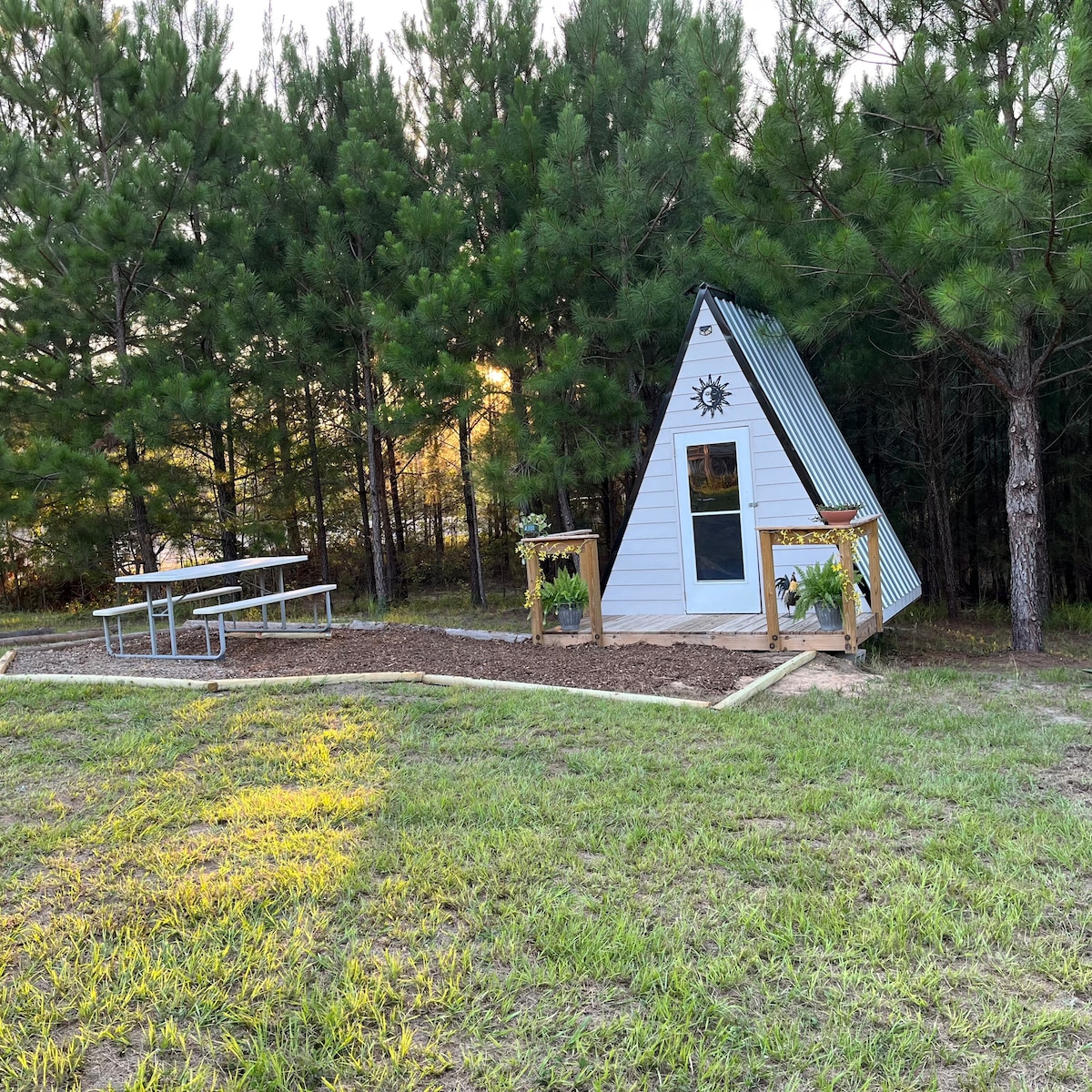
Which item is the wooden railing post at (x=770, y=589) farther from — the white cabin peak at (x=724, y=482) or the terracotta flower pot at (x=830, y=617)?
the white cabin peak at (x=724, y=482)

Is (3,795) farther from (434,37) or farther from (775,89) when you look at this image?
(434,37)

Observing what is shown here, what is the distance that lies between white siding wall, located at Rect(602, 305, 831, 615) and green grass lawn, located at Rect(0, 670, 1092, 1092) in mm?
3669

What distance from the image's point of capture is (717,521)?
8.37m

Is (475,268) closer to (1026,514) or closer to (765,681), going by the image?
(765,681)

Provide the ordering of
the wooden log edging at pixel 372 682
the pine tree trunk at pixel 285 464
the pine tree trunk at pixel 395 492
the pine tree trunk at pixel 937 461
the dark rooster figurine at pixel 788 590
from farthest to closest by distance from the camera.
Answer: the pine tree trunk at pixel 395 492 < the pine tree trunk at pixel 285 464 < the pine tree trunk at pixel 937 461 < the dark rooster figurine at pixel 788 590 < the wooden log edging at pixel 372 682

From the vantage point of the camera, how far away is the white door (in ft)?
26.8

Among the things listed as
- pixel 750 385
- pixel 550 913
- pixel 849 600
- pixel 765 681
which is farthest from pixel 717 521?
pixel 550 913

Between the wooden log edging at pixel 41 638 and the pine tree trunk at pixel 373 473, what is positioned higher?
the pine tree trunk at pixel 373 473

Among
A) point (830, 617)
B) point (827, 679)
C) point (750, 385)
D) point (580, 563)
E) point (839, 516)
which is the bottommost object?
point (827, 679)

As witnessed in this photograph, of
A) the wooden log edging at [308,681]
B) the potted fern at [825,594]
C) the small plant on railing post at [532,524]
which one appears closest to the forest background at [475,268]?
the small plant on railing post at [532,524]

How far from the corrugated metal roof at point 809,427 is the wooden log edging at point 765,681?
4.83ft

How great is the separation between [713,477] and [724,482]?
0.14 metres

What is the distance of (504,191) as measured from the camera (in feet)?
34.7

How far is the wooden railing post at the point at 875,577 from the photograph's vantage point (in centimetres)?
720
